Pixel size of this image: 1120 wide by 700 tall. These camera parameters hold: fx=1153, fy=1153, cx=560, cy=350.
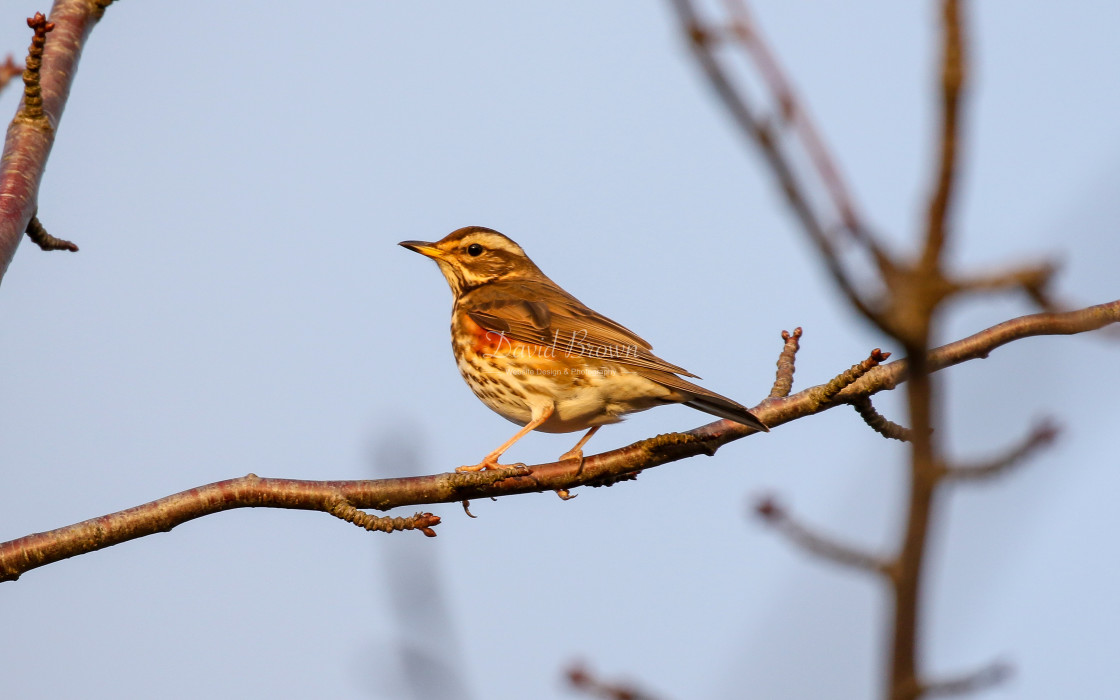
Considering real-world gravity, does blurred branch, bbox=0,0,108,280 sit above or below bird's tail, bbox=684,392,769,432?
above

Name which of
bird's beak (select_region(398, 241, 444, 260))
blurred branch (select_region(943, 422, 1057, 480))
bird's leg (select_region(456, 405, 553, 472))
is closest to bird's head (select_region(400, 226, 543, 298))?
bird's beak (select_region(398, 241, 444, 260))

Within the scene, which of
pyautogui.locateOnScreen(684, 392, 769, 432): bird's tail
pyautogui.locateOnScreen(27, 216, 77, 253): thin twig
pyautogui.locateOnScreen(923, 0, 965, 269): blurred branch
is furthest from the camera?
pyautogui.locateOnScreen(27, 216, 77, 253): thin twig

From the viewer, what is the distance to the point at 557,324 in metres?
8.57

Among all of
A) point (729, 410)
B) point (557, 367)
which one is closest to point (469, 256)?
point (557, 367)

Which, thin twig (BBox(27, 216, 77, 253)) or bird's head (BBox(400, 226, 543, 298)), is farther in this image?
bird's head (BBox(400, 226, 543, 298))

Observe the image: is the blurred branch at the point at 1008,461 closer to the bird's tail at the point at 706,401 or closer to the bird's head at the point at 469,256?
the bird's tail at the point at 706,401

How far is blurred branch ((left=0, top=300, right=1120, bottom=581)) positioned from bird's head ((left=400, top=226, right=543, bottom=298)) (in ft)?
14.3

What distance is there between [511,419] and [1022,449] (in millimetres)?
6038

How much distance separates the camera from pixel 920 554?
1.57 m

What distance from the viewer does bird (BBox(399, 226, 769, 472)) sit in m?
7.19

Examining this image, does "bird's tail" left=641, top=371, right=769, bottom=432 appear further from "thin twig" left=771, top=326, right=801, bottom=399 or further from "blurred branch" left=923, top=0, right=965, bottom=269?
"blurred branch" left=923, top=0, right=965, bottom=269

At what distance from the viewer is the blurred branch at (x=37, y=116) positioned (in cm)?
615

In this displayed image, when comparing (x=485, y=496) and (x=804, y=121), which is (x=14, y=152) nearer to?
(x=485, y=496)

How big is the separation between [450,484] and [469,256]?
480 cm
